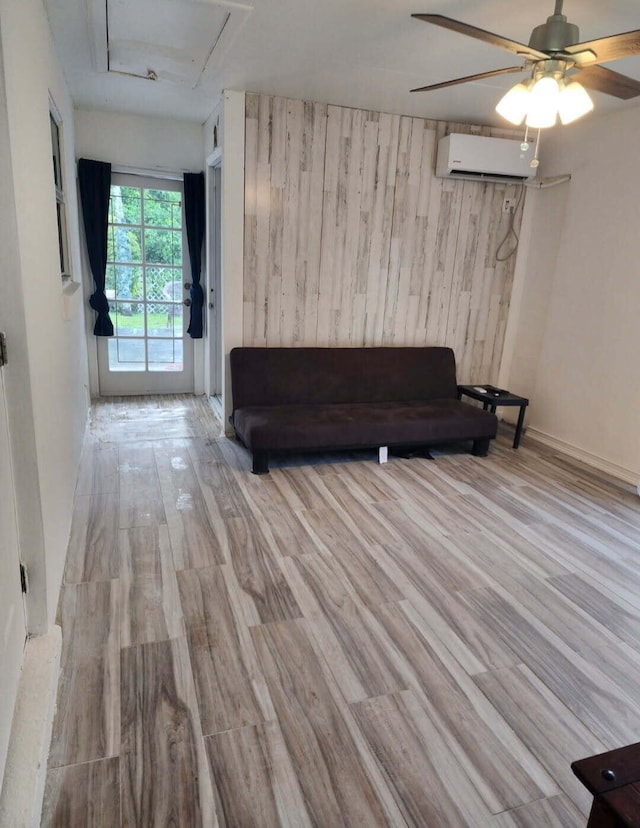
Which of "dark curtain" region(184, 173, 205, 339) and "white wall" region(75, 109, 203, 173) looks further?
"dark curtain" region(184, 173, 205, 339)

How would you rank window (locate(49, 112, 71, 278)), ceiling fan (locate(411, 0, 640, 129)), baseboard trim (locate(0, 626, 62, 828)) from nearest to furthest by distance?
1. baseboard trim (locate(0, 626, 62, 828))
2. ceiling fan (locate(411, 0, 640, 129))
3. window (locate(49, 112, 71, 278))

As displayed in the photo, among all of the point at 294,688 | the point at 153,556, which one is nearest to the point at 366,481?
the point at 153,556

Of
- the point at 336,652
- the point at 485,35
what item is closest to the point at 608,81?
the point at 485,35

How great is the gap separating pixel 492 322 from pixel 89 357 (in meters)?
3.85

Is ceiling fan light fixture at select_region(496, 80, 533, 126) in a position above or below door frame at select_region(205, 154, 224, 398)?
above

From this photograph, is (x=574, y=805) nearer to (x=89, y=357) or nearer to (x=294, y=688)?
(x=294, y=688)

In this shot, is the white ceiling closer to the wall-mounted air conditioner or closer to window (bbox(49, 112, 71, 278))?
the wall-mounted air conditioner

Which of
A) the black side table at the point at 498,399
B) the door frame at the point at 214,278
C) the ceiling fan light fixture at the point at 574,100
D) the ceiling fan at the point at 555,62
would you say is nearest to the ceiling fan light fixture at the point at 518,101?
the ceiling fan at the point at 555,62

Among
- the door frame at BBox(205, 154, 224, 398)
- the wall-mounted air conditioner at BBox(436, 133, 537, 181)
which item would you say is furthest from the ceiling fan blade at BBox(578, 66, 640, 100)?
the door frame at BBox(205, 154, 224, 398)

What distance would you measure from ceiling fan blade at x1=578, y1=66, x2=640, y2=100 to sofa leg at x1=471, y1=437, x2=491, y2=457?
239 cm

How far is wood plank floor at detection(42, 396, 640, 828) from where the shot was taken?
141cm

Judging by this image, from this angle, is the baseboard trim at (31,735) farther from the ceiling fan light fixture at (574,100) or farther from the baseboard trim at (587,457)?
the baseboard trim at (587,457)

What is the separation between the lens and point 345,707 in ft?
5.51

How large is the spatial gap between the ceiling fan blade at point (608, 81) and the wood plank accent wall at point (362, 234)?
202cm
